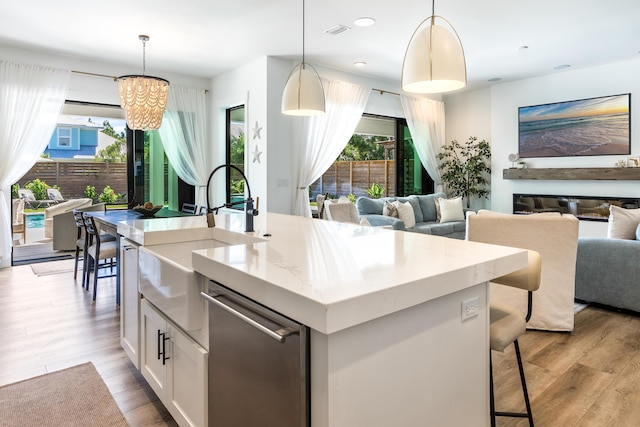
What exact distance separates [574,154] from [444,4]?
3.75 m

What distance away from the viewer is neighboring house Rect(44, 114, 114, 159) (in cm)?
562

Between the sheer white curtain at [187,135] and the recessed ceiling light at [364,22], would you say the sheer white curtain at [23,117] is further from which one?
the recessed ceiling light at [364,22]

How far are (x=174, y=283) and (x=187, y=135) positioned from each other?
502 centimetres

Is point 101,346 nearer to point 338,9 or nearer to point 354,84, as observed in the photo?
point 338,9

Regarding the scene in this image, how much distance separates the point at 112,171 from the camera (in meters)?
5.96

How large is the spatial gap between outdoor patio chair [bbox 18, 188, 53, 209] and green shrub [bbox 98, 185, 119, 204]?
25.1 inches

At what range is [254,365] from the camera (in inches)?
49.0

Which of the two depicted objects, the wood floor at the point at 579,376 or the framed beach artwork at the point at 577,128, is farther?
the framed beach artwork at the point at 577,128

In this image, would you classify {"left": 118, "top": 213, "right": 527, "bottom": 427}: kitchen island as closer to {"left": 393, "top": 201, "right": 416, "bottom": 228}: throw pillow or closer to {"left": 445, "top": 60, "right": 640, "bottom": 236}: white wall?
{"left": 393, "top": 201, "right": 416, "bottom": 228}: throw pillow

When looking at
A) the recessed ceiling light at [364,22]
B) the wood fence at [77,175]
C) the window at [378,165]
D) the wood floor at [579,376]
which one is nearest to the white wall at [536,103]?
the window at [378,165]

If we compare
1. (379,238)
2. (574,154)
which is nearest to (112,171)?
(379,238)

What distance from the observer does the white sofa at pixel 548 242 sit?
9.86 feet

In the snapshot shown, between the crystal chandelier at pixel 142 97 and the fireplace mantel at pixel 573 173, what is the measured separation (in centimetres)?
542

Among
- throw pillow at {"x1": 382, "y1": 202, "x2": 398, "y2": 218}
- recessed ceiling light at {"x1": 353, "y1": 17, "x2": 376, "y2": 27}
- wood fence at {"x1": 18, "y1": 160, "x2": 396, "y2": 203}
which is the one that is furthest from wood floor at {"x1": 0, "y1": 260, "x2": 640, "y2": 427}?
recessed ceiling light at {"x1": 353, "y1": 17, "x2": 376, "y2": 27}
